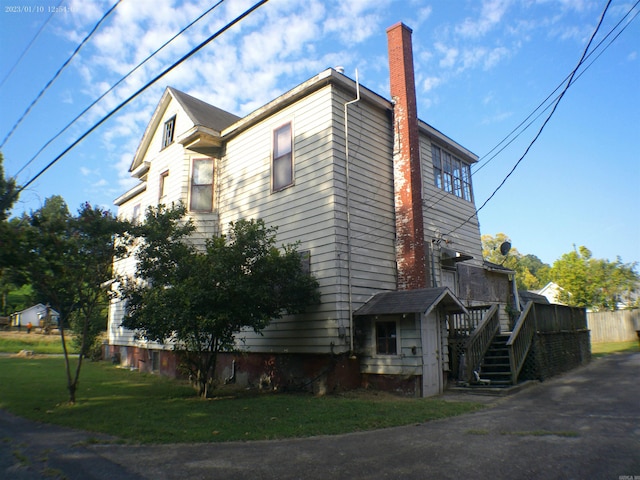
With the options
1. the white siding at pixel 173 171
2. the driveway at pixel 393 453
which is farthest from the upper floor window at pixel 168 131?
the driveway at pixel 393 453

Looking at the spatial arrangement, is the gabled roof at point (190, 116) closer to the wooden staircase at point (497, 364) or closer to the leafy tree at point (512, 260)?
the wooden staircase at point (497, 364)

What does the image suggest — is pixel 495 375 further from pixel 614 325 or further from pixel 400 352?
pixel 614 325

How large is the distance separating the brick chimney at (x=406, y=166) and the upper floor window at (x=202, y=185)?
681 centimetres

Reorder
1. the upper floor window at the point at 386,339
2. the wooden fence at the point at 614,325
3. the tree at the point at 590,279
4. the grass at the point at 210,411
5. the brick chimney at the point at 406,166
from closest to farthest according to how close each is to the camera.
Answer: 1. the grass at the point at 210,411
2. the upper floor window at the point at 386,339
3. the brick chimney at the point at 406,166
4. the wooden fence at the point at 614,325
5. the tree at the point at 590,279

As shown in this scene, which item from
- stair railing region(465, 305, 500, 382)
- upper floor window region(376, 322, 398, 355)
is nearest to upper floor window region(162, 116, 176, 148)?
upper floor window region(376, 322, 398, 355)

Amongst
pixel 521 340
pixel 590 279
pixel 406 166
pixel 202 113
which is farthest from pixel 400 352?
pixel 590 279

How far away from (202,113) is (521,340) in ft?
45.3

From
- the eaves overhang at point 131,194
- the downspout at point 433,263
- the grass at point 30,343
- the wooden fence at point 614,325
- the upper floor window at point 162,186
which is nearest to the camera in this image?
the downspout at point 433,263

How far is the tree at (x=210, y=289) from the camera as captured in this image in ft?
33.2

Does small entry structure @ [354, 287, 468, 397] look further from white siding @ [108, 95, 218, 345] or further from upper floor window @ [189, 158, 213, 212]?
upper floor window @ [189, 158, 213, 212]

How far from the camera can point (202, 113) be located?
58.1 ft

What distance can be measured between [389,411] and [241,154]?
401 inches

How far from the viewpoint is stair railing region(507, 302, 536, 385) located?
39.1 feet

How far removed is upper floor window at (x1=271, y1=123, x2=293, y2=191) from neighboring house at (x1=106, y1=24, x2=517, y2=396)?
0.05 metres
